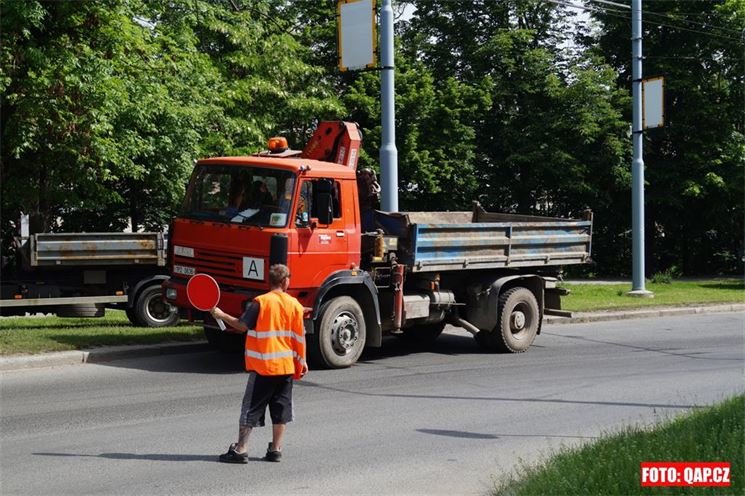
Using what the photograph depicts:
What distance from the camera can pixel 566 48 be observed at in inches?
1398

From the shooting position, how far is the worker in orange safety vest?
23.7 feet

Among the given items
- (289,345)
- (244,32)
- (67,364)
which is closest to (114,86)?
(67,364)

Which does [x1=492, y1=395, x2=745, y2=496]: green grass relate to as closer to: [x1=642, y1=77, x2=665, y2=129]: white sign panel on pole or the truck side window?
the truck side window

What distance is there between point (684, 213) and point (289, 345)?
3224 cm

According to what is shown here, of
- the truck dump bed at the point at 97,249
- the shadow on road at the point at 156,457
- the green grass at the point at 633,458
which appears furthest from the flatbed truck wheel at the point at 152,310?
the green grass at the point at 633,458

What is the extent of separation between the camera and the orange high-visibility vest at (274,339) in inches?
284

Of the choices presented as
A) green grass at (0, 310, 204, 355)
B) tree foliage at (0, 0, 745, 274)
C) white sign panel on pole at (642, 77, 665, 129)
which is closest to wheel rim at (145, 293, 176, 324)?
green grass at (0, 310, 204, 355)

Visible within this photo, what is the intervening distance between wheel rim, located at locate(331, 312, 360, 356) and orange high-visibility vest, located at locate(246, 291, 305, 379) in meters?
4.66

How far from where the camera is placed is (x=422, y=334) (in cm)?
1515

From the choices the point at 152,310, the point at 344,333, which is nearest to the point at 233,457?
the point at 344,333

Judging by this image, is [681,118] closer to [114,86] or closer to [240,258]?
[114,86]

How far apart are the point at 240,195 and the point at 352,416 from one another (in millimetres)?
3965

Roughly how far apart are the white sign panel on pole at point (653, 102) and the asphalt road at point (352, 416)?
984cm

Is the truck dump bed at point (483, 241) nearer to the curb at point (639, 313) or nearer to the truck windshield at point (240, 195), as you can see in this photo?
the truck windshield at point (240, 195)
